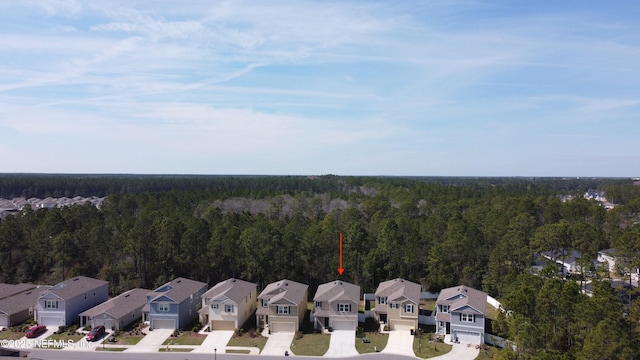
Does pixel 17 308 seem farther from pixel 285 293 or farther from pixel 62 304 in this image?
pixel 285 293

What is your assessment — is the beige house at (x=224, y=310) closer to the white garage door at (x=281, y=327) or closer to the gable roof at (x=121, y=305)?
the white garage door at (x=281, y=327)

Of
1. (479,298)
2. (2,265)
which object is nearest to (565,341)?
(479,298)

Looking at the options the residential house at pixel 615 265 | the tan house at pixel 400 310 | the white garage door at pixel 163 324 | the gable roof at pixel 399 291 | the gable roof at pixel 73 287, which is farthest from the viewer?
the residential house at pixel 615 265

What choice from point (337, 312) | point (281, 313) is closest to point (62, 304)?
point (281, 313)

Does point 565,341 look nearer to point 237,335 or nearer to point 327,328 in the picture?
point 327,328

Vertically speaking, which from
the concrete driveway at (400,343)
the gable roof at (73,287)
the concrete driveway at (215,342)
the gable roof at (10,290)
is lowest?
the concrete driveway at (215,342)

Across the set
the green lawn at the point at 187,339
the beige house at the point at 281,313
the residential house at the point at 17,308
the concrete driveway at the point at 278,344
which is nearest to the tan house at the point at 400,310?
the beige house at the point at 281,313
